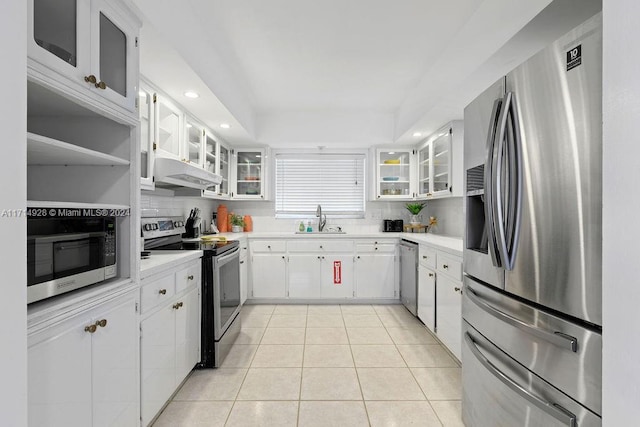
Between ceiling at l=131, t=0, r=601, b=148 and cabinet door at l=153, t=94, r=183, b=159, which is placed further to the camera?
cabinet door at l=153, t=94, r=183, b=159

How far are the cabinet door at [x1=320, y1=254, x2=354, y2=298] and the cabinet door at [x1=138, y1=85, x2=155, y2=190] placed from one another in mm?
2348

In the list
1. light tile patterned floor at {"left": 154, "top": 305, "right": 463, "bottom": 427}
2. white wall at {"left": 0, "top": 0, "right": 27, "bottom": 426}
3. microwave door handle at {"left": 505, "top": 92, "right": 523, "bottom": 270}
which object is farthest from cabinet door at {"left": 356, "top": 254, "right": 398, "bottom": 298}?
white wall at {"left": 0, "top": 0, "right": 27, "bottom": 426}

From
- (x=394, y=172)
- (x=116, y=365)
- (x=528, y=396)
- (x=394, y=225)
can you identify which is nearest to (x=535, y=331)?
(x=528, y=396)

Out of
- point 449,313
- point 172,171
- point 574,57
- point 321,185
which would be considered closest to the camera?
point 574,57

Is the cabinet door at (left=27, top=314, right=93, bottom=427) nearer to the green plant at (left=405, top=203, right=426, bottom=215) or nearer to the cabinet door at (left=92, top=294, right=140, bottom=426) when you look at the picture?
the cabinet door at (left=92, top=294, right=140, bottom=426)

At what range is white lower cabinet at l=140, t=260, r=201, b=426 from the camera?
63.1 inches

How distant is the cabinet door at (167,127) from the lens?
2336 mm

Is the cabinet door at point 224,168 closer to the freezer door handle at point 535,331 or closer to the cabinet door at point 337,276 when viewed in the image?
the cabinet door at point 337,276

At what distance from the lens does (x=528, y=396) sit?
1.16 m

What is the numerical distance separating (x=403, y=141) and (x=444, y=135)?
2.42ft

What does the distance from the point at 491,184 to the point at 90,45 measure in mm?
1749

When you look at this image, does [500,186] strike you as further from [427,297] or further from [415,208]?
[415,208]

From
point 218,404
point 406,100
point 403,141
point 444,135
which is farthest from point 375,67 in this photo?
point 218,404

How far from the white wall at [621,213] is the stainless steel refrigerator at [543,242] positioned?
0.13 m
